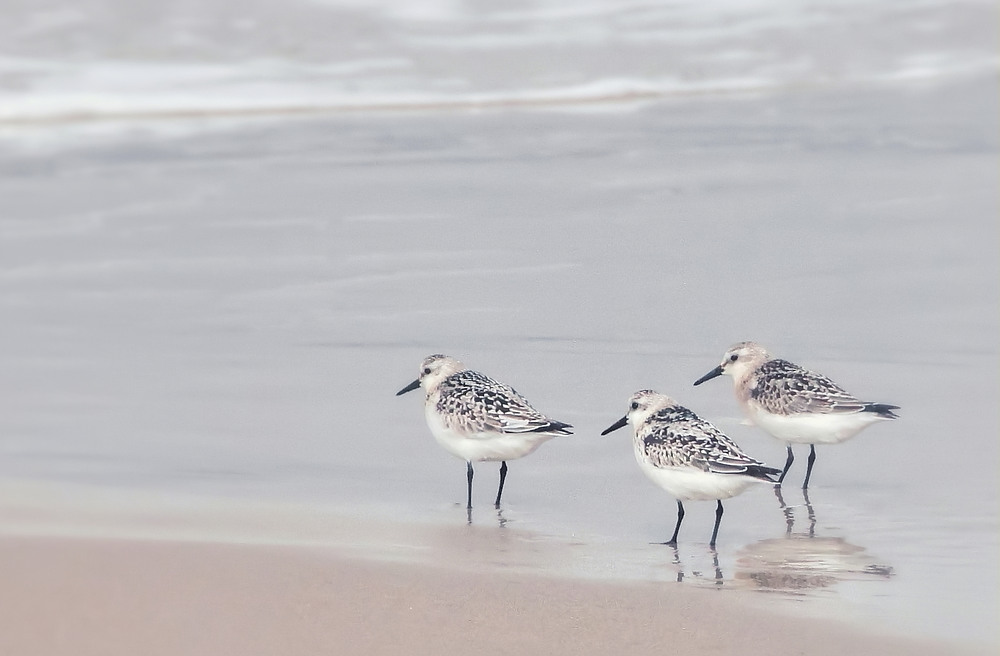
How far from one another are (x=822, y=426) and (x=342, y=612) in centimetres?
236

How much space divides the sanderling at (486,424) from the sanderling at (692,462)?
0.33 meters

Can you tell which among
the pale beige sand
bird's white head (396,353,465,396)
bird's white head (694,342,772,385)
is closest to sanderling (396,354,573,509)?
bird's white head (396,353,465,396)

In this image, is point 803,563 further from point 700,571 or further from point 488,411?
point 488,411

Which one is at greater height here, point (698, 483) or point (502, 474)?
point (698, 483)

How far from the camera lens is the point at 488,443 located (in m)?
5.68

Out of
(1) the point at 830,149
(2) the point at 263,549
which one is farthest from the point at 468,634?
(1) the point at 830,149

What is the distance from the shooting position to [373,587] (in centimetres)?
436

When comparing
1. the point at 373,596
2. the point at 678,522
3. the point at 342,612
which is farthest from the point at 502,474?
the point at 342,612

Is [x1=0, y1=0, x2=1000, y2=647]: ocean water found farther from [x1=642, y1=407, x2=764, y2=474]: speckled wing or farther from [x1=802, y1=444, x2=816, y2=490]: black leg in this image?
[x1=642, y1=407, x2=764, y2=474]: speckled wing

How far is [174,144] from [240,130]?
2.77ft

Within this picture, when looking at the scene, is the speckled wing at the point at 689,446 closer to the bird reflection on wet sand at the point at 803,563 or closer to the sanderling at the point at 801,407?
the bird reflection on wet sand at the point at 803,563

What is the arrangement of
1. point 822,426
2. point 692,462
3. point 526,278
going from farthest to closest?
point 526,278, point 822,426, point 692,462

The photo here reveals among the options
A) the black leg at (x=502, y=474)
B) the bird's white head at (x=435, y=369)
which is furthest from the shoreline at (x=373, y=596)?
the bird's white head at (x=435, y=369)

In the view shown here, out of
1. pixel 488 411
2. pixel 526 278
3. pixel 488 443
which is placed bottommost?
pixel 488 443
